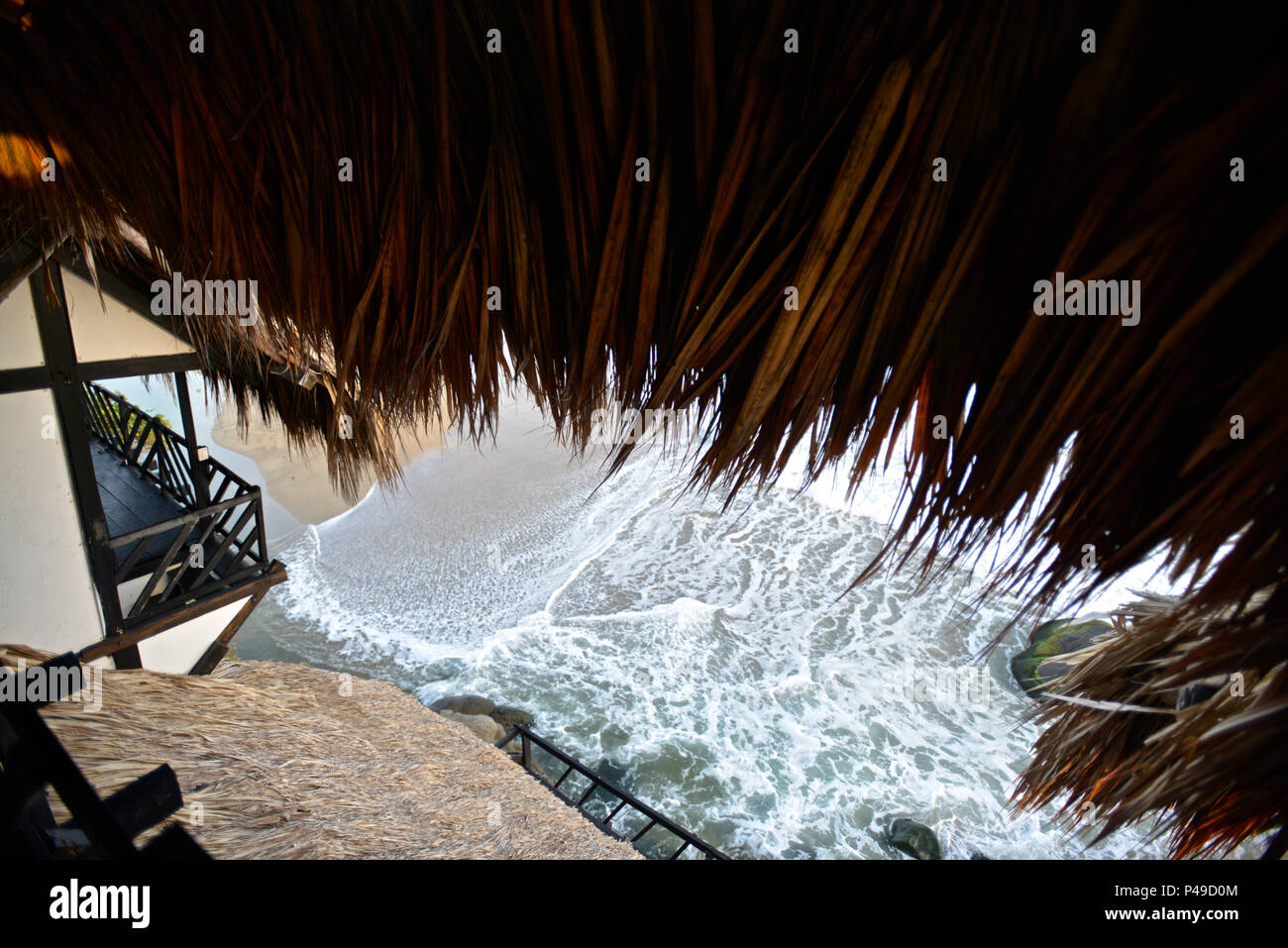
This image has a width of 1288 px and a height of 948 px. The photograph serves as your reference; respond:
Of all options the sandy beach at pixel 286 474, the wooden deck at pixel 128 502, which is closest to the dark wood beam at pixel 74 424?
the wooden deck at pixel 128 502

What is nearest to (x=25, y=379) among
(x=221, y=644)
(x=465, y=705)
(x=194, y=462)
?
(x=194, y=462)

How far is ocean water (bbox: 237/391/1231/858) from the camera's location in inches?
223

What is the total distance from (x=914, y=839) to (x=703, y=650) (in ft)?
9.26

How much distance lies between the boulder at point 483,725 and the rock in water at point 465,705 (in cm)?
14

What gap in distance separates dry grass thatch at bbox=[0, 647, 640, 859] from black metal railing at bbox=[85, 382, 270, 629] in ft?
2.46

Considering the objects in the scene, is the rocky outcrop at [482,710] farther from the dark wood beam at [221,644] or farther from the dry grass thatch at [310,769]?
the dry grass thatch at [310,769]

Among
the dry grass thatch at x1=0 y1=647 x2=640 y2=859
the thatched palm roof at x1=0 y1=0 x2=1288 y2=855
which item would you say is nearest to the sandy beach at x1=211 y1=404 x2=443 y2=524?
the dry grass thatch at x1=0 y1=647 x2=640 y2=859

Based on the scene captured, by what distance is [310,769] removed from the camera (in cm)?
204

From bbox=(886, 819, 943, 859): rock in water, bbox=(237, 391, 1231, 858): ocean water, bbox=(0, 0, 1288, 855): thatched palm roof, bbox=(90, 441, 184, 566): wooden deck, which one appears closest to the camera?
bbox=(0, 0, 1288, 855): thatched palm roof

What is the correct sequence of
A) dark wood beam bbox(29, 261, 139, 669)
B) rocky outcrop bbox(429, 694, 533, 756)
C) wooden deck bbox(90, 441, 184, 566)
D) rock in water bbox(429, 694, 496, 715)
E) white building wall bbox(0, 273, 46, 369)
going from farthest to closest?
rock in water bbox(429, 694, 496, 715) → rocky outcrop bbox(429, 694, 533, 756) → wooden deck bbox(90, 441, 184, 566) → dark wood beam bbox(29, 261, 139, 669) → white building wall bbox(0, 273, 46, 369)

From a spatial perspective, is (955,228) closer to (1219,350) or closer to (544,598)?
(1219,350)

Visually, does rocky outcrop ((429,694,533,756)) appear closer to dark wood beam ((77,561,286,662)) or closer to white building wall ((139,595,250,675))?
white building wall ((139,595,250,675))

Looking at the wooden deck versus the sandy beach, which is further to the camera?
the sandy beach

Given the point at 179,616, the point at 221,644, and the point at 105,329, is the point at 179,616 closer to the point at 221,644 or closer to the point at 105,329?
the point at 221,644
